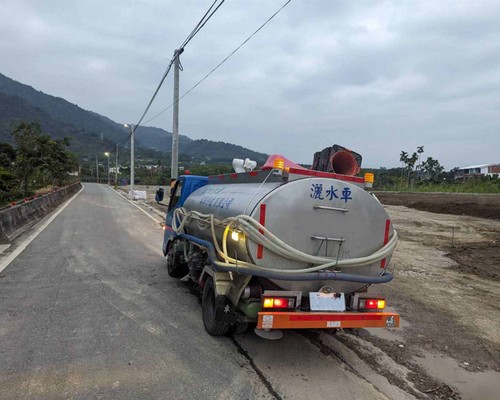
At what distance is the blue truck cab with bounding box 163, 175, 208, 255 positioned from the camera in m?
7.62

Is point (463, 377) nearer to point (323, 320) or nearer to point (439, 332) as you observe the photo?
point (439, 332)

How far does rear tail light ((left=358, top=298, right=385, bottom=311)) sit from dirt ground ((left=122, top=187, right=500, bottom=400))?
0.24 metres

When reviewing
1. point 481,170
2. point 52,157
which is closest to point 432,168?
point 481,170

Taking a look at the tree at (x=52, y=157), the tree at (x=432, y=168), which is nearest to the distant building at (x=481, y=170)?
the tree at (x=432, y=168)

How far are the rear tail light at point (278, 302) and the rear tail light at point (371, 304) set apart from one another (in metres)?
Result: 0.91

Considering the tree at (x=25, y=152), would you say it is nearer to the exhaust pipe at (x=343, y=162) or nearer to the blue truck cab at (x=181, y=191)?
the blue truck cab at (x=181, y=191)

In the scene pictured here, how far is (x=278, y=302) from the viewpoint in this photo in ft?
14.0

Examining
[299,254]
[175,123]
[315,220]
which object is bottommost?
[299,254]

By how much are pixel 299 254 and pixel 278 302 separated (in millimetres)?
567

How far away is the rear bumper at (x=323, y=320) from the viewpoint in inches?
161

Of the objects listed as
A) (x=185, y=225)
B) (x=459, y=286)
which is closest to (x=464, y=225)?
(x=459, y=286)

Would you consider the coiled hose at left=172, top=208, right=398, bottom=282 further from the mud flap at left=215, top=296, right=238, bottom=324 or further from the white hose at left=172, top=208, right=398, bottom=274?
the mud flap at left=215, top=296, right=238, bottom=324

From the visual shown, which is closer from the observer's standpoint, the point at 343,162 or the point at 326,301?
the point at 326,301

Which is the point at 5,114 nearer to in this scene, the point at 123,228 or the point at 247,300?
the point at 123,228
